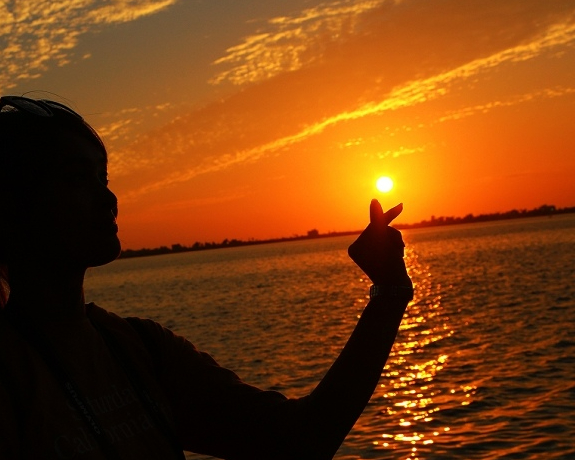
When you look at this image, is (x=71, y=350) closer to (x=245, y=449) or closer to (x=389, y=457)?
(x=245, y=449)

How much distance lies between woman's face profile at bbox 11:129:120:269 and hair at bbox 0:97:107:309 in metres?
0.02

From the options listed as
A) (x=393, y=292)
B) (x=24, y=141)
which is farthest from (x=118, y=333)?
(x=393, y=292)

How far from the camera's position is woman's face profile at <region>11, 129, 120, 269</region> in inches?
89.1

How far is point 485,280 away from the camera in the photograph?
198ft

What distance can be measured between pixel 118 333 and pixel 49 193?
0.49 m

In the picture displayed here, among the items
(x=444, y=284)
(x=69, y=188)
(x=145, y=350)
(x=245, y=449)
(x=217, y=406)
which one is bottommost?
(x=444, y=284)

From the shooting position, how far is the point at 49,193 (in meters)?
2.26

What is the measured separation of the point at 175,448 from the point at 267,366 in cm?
2158

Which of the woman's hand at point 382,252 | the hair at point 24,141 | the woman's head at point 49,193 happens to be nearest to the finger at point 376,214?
the woman's hand at point 382,252

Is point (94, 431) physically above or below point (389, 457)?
above

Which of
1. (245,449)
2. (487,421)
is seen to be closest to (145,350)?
(245,449)

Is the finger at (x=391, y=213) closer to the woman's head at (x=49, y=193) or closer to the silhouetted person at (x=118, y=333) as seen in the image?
the silhouetted person at (x=118, y=333)

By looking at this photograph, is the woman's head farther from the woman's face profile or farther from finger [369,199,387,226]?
finger [369,199,387,226]

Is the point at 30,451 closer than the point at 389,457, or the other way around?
the point at 30,451
